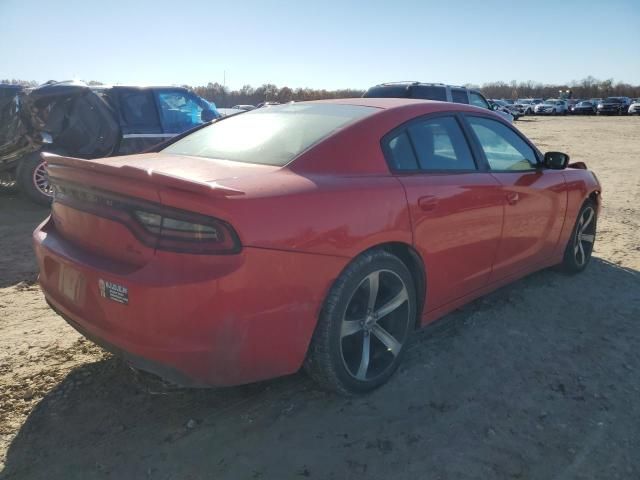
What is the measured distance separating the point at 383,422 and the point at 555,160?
2.60 metres

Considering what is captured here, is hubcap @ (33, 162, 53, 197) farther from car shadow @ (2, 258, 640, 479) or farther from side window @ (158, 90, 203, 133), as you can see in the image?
car shadow @ (2, 258, 640, 479)

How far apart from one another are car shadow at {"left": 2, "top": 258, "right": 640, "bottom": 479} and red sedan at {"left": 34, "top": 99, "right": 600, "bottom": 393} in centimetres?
26

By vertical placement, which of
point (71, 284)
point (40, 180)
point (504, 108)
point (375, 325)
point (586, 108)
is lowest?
point (40, 180)

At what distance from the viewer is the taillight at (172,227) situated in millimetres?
2096

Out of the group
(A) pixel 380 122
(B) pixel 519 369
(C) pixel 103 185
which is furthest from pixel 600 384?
(C) pixel 103 185

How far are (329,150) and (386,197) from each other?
38 cm

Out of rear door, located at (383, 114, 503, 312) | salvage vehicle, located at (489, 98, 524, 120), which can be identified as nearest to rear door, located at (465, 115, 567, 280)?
rear door, located at (383, 114, 503, 312)

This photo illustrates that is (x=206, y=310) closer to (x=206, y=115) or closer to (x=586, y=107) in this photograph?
(x=206, y=115)

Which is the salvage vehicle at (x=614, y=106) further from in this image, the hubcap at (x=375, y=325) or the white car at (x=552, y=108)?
the hubcap at (x=375, y=325)

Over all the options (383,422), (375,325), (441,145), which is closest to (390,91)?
(441,145)

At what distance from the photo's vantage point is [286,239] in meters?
2.23

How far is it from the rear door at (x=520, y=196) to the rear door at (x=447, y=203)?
15 centimetres

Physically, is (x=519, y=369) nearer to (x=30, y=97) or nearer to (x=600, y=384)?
(x=600, y=384)

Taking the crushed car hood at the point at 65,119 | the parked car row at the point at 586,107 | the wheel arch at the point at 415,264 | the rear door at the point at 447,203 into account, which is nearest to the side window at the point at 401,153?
the rear door at the point at 447,203
